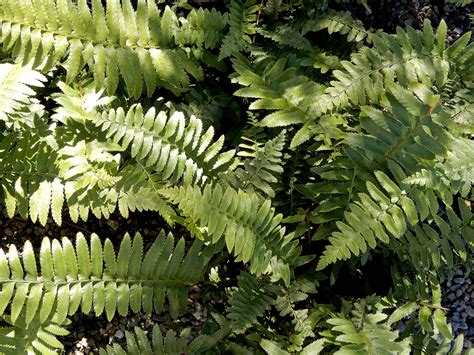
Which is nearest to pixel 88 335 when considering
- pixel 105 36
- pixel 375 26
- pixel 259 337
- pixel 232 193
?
pixel 259 337

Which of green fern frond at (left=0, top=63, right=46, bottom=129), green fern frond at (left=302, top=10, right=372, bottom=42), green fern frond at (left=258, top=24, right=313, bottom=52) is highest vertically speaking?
green fern frond at (left=302, top=10, right=372, bottom=42)

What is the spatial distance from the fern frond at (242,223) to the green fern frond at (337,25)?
40.7 inches

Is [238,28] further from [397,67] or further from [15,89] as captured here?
[15,89]

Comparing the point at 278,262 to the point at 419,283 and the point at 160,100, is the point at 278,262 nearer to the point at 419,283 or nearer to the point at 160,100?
the point at 419,283

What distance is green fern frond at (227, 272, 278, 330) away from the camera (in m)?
2.19

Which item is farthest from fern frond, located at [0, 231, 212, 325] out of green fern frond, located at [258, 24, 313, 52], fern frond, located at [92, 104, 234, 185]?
green fern frond, located at [258, 24, 313, 52]

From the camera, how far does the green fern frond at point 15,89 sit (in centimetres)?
233

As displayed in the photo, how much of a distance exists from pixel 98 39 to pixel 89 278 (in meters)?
0.97

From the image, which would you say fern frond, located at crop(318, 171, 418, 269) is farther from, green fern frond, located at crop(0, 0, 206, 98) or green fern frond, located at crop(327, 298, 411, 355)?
green fern frond, located at crop(0, 0, 206, 98)

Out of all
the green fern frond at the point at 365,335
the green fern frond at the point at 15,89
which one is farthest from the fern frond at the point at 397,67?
the green fern frond at the point at 15,89

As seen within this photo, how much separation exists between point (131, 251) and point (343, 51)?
1679mm

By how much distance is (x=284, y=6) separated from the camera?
9.49 ft

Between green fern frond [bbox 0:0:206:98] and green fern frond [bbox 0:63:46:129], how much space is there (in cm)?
8

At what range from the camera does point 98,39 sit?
7.47 feet
